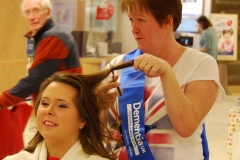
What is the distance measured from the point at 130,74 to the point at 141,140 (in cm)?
26

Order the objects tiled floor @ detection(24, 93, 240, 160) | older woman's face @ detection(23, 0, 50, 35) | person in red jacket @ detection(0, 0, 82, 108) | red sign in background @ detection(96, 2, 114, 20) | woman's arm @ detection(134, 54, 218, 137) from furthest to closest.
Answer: red sign in background @ detection(96, 2, 114, 20), tiled floor @ detection(24, 93, 240, 160), older woman's face @ detection(23, 0, 50, 35), person in red jacket @ detection(0, 0, 82, 108), woman's arm @ detection(134, 54, 218, 137)

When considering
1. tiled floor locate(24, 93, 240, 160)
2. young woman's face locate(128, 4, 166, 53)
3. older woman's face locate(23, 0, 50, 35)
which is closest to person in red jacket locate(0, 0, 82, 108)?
older woman's face locate(23, 0, 50, 35)

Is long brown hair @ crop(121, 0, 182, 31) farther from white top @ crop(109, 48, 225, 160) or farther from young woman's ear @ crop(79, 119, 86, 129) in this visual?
young woman's ear @ crop(79, 119, 86, 129)

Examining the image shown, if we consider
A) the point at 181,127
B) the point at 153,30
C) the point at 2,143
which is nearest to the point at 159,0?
the point at 153,30

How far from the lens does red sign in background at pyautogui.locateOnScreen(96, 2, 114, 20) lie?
25.5 ft

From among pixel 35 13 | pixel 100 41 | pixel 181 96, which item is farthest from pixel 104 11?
pixel 181 96

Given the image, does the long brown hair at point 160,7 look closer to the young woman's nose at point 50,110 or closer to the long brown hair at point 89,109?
the long brown hair at point 89,109

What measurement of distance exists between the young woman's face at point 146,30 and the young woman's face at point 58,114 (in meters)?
0.32

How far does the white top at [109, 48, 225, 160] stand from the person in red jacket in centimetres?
142

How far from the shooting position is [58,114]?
154 centimetres

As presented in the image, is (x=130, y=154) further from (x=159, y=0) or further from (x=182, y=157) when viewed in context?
(x=159, y=0)

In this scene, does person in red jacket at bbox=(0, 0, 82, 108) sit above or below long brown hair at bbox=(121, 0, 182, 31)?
below

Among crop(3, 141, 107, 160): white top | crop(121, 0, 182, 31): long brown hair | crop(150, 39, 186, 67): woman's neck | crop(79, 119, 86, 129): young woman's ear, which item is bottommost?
crop(3, 141, 107, 160): white top

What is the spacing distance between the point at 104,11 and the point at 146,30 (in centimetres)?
639
